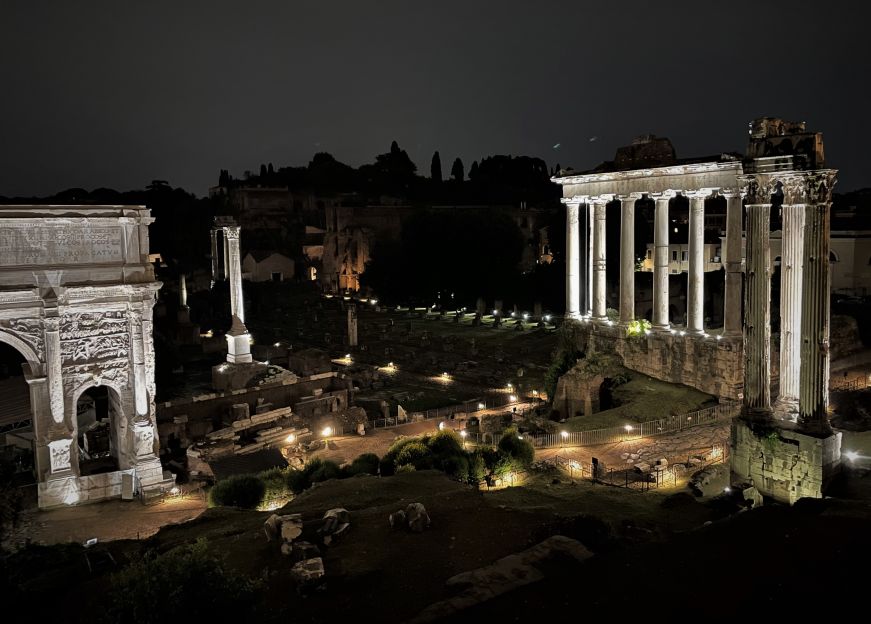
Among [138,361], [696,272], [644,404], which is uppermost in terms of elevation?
[696,272]

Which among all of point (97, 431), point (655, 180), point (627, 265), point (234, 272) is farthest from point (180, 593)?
point (234, 272)

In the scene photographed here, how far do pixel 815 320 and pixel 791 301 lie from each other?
0.60 meters

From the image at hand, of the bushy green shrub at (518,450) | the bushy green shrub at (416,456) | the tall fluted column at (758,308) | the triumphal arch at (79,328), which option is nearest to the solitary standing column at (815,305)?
the tall fluted column at (758,308)

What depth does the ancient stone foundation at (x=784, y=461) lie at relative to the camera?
13164 millimetres

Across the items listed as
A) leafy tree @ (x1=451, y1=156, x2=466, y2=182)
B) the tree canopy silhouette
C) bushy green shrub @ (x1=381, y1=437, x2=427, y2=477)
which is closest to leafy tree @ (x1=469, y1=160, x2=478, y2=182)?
leafy tree @ (x1=451, y1=156, x2=466, y2=182)

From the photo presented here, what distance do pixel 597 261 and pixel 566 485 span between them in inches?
487

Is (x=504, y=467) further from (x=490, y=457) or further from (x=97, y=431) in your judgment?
(x=97, y=431)

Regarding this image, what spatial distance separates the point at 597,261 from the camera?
26969 mm

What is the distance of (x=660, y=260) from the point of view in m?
24.9

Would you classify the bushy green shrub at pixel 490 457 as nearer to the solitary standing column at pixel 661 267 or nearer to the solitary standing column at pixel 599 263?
the solitary standing column at pixel 661 267

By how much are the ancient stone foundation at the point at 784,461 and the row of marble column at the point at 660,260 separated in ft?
30.1

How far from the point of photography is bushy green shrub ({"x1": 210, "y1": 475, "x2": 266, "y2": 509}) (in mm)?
16812

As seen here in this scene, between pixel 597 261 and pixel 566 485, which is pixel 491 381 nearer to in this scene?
pixel 597 261

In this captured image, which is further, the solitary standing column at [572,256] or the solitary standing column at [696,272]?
the solitary standing column at [572,256]
